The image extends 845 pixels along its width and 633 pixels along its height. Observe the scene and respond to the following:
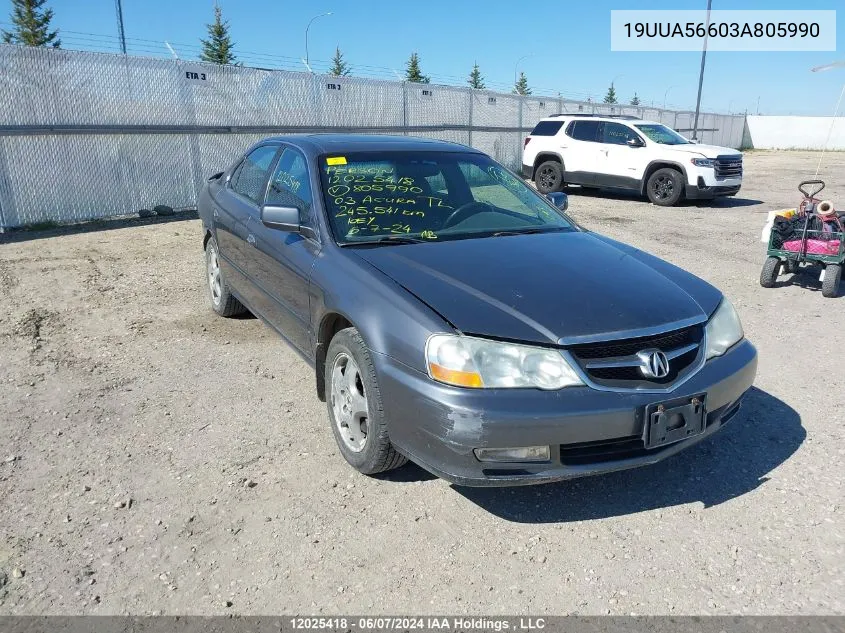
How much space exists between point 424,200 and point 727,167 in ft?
38.3

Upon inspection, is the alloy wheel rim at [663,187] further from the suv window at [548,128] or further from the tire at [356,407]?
the tire at [356,407]

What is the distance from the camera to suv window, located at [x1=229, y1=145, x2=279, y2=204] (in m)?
4.59

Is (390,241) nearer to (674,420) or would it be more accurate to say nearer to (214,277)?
(674,420)

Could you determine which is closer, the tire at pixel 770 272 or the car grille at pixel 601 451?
the car grille at pixel 601 451

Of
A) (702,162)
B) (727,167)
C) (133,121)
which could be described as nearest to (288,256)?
(133,121)

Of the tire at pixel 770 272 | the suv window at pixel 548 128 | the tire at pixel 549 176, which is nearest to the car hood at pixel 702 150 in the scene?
the tire at pixel 549 176

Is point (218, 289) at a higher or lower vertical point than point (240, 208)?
lower

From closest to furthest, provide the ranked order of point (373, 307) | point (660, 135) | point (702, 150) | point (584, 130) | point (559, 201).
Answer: point (373, 307), point (559, 201), point (702, 150), point (660, 135), point (584, 130)

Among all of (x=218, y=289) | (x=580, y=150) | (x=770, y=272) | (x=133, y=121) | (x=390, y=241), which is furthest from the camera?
(x=580, y=150)

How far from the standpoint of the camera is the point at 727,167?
13.4m

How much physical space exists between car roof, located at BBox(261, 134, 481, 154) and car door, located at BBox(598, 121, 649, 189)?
1041 centimetres

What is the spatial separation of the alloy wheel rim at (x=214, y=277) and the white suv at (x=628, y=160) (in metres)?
10.6

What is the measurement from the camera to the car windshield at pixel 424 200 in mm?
3621

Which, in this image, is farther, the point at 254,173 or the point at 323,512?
the point at 254,173
